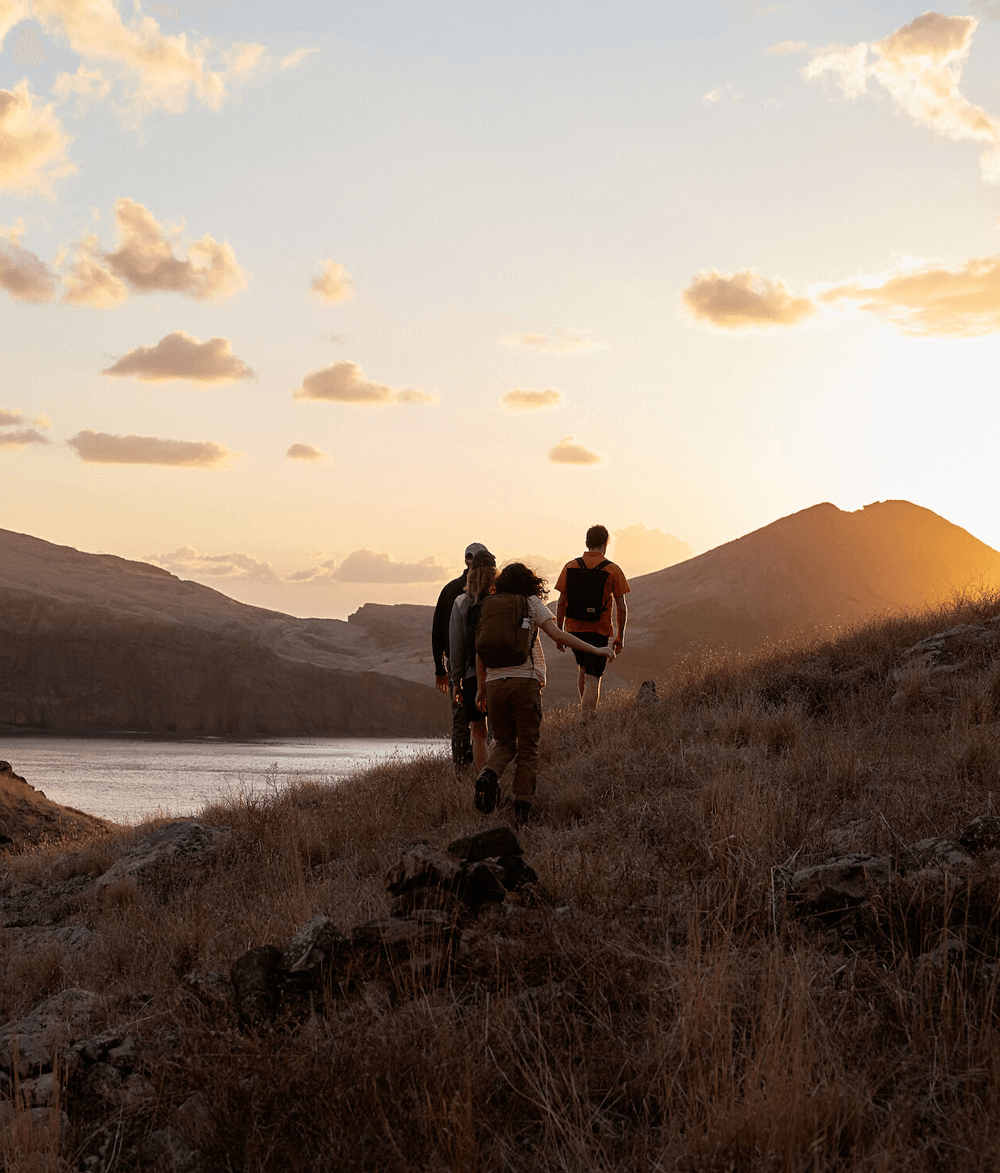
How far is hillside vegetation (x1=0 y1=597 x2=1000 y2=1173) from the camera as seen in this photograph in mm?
2877

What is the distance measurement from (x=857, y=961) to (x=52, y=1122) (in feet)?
9.98

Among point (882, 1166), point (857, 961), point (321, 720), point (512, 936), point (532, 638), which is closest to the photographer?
point (882, 1166)

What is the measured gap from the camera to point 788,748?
8297mm

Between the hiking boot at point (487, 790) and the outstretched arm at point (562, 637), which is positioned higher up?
the outstretched arm at point (562, 637)

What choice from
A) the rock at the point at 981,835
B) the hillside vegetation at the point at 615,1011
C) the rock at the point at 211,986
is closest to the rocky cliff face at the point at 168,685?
the hillside vegetation at the point at 615,1011

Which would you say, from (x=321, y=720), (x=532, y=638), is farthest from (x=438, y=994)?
(x=321, y=720)

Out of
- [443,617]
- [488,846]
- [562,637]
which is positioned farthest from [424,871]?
[443,617]

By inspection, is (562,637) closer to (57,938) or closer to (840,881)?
(840,881)

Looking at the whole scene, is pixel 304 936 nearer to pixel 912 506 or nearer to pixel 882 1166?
pixel 882 1166

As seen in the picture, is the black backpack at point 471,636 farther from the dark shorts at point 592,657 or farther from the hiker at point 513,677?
the dark shorts at point 592,657

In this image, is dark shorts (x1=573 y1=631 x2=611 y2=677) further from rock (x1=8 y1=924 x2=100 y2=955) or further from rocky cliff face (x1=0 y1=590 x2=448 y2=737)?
rocky cliff face (x1=0 y1=590 x2=448 y2=737)

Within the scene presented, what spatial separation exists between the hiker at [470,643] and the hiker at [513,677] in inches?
10.0

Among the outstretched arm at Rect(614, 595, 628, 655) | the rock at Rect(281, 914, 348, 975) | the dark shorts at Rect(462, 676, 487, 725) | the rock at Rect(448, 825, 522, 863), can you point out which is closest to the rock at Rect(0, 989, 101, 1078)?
the rock at Rect(281, 914, 348, 975)

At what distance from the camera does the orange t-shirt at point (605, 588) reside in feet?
32.6
